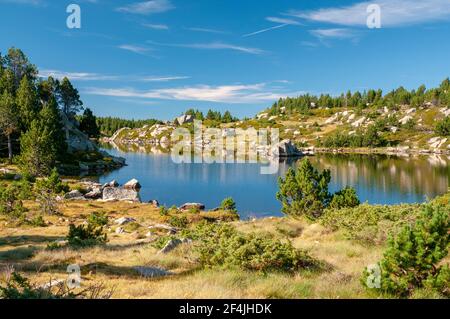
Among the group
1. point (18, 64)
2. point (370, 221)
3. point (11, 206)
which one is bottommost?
point (11, 206)

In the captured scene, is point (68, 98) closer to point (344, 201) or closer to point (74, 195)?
point (74, 195)

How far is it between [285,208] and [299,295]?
29249mm

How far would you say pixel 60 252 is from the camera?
1820 cm

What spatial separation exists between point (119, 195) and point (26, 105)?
1606 inches

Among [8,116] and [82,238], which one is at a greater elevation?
[8,116]

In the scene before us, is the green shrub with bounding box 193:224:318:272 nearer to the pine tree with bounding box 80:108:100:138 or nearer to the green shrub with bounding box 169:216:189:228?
the green shrub with bounding box 169:216:189:228

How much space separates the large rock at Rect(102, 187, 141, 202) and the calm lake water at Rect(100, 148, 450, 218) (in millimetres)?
5071

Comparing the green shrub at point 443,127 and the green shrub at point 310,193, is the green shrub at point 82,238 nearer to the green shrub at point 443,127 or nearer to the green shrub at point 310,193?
the green shrub at point 310,193

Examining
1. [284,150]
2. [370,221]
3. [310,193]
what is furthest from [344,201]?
[284,150]

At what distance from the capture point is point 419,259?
37.8ft

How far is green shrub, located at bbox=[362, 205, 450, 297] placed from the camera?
444 inches

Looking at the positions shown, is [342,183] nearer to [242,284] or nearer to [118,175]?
[118,175]

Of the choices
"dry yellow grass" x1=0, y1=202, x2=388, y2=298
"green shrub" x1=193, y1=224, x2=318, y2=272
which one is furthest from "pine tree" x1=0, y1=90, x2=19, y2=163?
"green shrub" x1=193, y1=224, x2=318, y2=272
